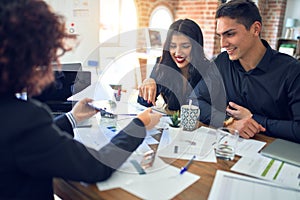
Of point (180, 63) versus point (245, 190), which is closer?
point (245, 190)

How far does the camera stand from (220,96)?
63.5 inches

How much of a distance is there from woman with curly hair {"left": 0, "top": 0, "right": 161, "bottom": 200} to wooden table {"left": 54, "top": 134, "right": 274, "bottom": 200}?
0.04 meters

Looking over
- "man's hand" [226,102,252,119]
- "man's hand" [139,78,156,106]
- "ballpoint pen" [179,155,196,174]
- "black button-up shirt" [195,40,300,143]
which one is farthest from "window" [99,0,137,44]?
"ballpoint pen" [179,155,196,174]

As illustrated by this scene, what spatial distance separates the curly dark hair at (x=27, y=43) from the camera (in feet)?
1.93

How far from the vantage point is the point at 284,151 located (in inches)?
40.0

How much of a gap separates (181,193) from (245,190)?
0.63 feet

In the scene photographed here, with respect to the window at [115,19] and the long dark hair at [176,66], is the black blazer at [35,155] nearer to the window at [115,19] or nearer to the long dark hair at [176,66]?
the long dark hair at [176,66]

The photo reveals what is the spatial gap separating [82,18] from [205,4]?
2.25 m

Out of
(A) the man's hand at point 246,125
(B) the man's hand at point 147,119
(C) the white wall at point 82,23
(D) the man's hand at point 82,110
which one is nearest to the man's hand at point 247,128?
(A) the man's hand at point 246,125

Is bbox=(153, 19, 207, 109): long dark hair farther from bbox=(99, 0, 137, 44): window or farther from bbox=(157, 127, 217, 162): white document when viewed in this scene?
bbox=(99, 0, 137, 44): window

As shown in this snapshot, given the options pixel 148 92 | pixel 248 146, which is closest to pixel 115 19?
pixel 148 92

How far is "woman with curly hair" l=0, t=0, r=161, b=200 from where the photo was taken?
23.3 inches

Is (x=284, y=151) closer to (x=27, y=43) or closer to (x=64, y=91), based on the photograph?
(x=27, y=43)

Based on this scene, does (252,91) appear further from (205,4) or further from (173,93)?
(205,4)
